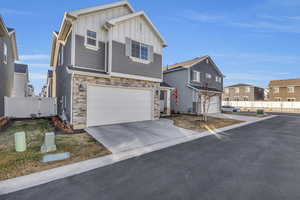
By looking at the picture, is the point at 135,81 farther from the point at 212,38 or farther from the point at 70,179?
the point at 212,38

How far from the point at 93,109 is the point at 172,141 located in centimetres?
534

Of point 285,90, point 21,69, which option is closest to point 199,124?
point 21,69

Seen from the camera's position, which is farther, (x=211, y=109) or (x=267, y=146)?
(x=211, y=109)

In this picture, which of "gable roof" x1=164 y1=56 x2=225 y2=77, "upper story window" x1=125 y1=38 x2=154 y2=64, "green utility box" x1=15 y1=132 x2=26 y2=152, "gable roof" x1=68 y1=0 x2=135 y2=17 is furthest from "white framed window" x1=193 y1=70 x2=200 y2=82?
"green utility box" x1=15 y1=132 x2=26 y2=152

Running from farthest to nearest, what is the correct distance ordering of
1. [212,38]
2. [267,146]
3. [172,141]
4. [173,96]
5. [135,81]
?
[212,38], [173,96], [135,81], [172,141], [267,146]

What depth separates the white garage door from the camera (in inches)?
349

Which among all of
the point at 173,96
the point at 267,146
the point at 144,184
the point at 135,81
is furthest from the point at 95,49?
the point at 173,96

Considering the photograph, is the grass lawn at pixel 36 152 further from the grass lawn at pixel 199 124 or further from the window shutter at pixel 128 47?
the grass lawn at pixel 199 124

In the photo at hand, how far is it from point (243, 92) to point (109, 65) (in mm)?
44812

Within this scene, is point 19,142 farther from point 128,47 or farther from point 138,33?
point 138,33

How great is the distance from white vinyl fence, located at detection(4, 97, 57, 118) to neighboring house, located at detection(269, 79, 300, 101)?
4983 centimetres

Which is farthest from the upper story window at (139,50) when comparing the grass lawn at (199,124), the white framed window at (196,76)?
the white framed window at (196,76)

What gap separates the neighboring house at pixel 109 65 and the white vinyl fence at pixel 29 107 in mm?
5043

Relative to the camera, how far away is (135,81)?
10672mm
